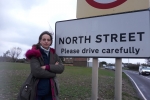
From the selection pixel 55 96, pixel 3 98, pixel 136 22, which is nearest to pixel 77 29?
pixel 136 22

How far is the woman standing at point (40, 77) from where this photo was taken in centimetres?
203

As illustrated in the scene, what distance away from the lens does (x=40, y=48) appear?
2180mm

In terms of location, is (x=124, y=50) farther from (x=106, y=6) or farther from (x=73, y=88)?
(x=73, y=88)

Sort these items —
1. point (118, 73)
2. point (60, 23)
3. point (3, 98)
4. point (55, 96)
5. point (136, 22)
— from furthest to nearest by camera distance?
1. point (3, 98)
2. point (60, 23)
3. point (118, 73)
4. point (55, 96)
5. point (136, 22)

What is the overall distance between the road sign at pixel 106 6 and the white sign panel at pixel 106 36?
12 centimetres

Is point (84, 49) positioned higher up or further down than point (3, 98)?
higher up

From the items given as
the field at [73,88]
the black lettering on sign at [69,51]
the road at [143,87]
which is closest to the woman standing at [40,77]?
the black lettering on sign at [69,51]

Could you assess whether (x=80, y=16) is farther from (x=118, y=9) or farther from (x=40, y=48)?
(x=40, y=48)

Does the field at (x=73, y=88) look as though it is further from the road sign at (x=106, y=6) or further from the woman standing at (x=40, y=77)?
the road sign at (x=106, y=6)

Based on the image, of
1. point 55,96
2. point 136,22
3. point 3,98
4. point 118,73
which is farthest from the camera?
point 3,98

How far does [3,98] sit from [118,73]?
4.60 m

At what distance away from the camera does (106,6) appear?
7.24 ft

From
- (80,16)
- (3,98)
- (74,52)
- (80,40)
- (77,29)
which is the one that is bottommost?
(3,98)

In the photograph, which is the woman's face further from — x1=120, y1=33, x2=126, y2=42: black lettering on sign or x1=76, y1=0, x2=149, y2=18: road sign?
x1=120, y1=33, x2=126, y2=42: black lettering on sign
